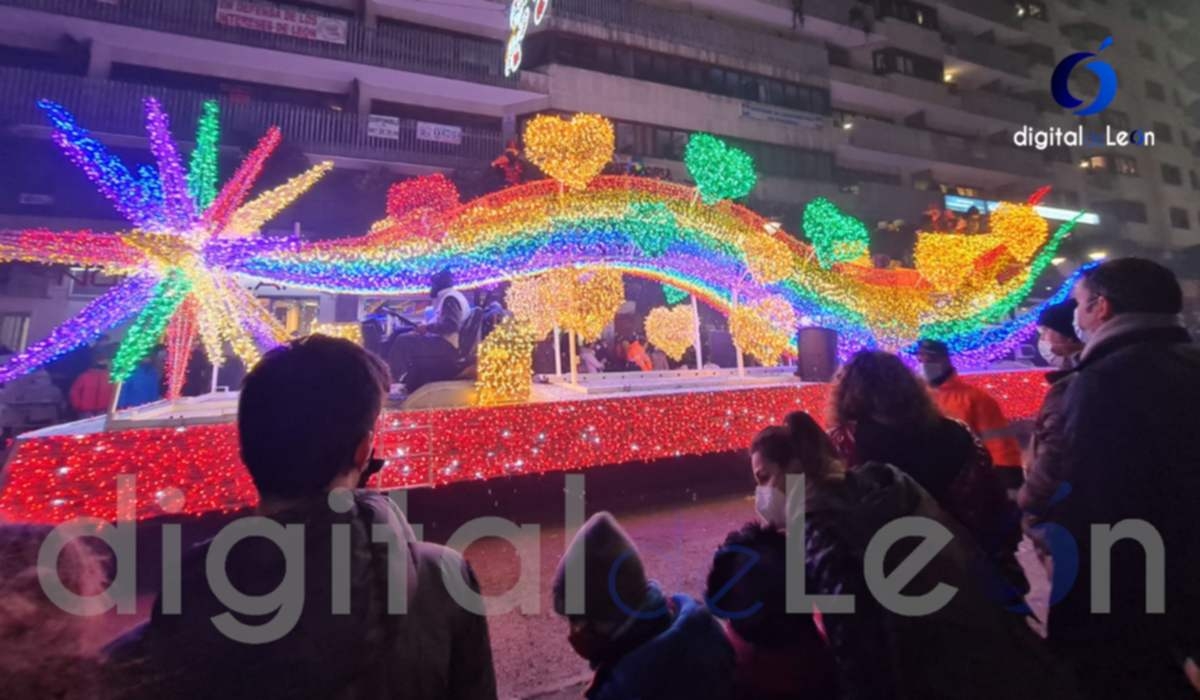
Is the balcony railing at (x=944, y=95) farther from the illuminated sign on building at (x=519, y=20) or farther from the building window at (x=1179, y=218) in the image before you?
the illuminated sign on building at (x=519, y=20)

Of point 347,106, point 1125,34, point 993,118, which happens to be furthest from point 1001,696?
point 1125,34

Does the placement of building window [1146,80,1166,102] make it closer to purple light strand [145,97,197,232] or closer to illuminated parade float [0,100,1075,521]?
illuminated parade float [0,100,1075,521]

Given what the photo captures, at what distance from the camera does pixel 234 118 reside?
13.5 metres

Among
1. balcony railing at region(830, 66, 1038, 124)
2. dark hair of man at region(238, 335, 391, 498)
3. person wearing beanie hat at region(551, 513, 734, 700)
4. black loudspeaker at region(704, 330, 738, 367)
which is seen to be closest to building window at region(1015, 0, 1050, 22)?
balcony railing at region(830, 66, 1038, 124)

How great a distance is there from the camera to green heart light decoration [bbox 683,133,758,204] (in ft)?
22.7

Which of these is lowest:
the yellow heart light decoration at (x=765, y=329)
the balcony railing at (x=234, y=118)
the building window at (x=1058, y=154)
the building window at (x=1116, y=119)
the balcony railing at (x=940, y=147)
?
the yellow heart light decoration at (x=765, y=329)

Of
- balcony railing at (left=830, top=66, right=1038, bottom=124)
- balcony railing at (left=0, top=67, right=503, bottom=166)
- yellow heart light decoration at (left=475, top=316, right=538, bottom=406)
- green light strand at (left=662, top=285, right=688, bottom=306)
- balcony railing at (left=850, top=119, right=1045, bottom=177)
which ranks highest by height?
balcony railing at (left=830, top=66, right=1038, bottom=124)

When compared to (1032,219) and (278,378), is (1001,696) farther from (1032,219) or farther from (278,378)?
(1032,219)

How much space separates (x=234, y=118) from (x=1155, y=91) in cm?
5248

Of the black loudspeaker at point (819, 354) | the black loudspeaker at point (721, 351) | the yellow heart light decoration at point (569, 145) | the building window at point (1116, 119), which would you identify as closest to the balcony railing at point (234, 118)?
the black loudspeaker at point (721, 351)

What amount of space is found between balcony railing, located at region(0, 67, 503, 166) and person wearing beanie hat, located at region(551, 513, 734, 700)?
1605cm

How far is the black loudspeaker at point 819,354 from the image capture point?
7.12 meters

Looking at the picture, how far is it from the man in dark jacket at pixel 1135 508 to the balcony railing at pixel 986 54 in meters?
33.4

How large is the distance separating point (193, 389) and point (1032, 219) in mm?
15055
